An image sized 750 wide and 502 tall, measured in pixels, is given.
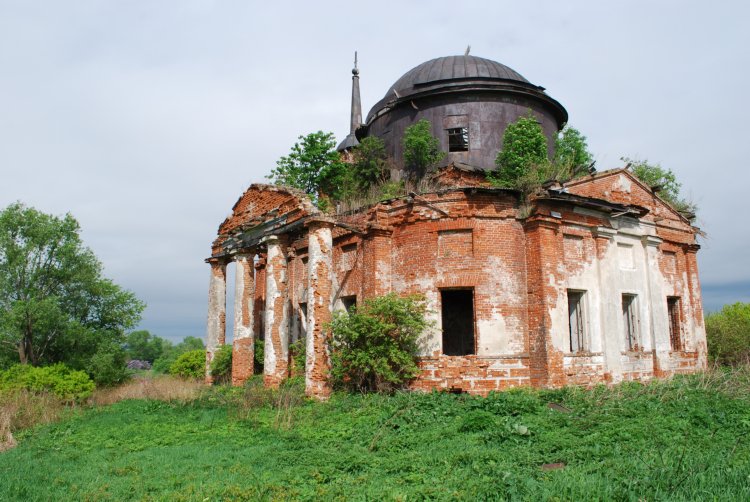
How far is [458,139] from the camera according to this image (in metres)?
19.5

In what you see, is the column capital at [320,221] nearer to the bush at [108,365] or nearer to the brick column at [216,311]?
the brick column at [216,311]

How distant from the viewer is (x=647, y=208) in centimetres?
1738

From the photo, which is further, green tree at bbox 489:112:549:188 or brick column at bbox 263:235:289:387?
green tree at bbox 489:112:549:188

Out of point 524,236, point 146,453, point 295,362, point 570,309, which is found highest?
point 524,236

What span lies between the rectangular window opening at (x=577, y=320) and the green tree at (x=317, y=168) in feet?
33.9

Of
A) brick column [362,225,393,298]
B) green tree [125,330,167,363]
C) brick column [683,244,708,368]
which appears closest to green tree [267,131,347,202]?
brick column [362,225,393,298]

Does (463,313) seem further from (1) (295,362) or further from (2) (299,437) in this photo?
(2) (299,437)

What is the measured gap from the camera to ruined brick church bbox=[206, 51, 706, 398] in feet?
47.2

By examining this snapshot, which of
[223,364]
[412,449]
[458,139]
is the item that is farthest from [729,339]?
[223,364]

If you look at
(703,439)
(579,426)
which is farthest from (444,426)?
(703,439)

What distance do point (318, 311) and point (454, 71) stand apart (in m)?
10.8

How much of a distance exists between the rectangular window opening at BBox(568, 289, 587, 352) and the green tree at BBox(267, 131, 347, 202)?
Result: 33.9 ft

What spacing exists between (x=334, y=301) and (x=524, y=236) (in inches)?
232

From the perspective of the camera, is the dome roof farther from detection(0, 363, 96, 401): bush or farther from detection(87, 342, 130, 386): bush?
detection(0, 363, 96, 401): bush
